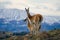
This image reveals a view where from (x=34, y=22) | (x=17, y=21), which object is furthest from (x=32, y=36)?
(x=17, y=21)

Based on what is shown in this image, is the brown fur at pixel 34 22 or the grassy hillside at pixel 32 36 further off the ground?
the brown fur at pixel 34 22

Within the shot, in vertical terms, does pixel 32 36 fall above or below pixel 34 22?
below

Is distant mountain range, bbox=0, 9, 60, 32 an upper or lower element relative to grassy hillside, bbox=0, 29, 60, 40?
upper

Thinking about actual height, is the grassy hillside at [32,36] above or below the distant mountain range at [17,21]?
below

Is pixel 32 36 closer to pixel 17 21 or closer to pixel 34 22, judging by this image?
pixel 34 22

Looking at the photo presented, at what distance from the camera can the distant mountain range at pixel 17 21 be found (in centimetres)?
319

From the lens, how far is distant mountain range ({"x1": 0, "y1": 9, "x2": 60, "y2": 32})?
3.19 metres

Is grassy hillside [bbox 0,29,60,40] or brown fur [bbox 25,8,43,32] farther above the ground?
brown fur [bbox 25,8,43,32]

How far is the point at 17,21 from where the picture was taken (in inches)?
127

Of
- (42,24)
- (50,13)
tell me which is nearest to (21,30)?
(42,24)

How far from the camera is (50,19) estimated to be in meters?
3.26

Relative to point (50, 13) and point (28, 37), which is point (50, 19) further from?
point (28, 37)

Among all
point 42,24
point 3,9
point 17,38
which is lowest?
point 17,38

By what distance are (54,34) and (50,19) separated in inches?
10.4
